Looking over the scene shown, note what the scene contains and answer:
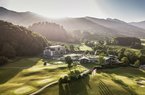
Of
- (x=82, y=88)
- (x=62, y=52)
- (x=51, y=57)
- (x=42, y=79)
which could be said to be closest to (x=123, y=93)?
(x=82, y=88)

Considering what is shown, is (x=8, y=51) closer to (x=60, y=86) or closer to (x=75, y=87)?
(x=60, y=86)

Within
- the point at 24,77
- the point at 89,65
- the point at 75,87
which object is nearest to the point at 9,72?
the point at 24,77

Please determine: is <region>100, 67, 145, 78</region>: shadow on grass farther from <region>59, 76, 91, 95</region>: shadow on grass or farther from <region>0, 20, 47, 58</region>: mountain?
<region>0, 20, 47, 58</region>: mountain

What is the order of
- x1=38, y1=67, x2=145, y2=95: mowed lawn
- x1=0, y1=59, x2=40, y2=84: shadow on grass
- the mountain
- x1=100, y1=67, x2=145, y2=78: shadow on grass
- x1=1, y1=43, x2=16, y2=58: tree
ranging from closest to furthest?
x1=38, y1=67, x2=145, y2=95: mowed lawn → x1=0, y1=59, x2=40, y2=84: shadow on grass → x1=100, y1=67, x2=145, y2=78: shadow on grass → x1=1, y1=43, x2=16, y2=58: tree → the mountain

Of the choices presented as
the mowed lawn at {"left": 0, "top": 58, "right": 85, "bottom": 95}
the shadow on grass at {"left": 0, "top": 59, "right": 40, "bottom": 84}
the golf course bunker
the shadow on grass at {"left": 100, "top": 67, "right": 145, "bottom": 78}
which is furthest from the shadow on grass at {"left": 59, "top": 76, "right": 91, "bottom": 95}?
the shadow on grass at {"left": 0, "top": 59, "right": 40, "bottom": 84}

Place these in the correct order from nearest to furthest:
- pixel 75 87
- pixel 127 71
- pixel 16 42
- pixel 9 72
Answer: pixel 75 87
pixel 9 72
pixel 127 71
pixel 16 42

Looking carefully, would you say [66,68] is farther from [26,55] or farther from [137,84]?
[26,55]
